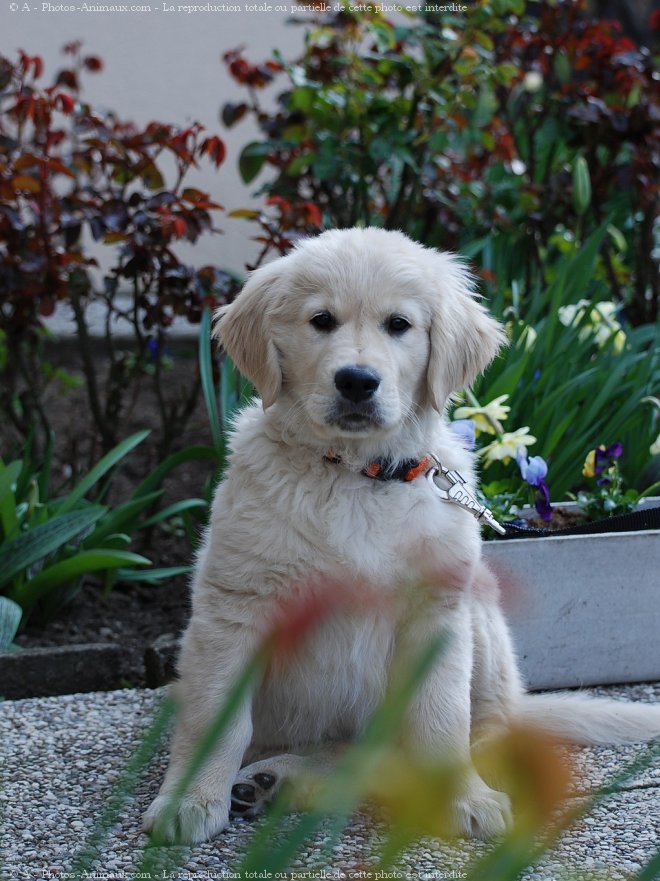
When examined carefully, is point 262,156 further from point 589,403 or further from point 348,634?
point 348,634

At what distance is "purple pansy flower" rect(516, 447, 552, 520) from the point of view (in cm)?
305

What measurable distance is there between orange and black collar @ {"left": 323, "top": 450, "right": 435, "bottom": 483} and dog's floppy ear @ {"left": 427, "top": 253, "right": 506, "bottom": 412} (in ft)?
0.44

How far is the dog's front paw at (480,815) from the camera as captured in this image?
212 centimetres

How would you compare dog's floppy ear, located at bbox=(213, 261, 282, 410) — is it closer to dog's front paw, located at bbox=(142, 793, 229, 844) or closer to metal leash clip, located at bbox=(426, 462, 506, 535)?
metal leash clip, located at bbox=(426, 462, 506, 535)

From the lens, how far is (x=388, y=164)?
15.8 ft

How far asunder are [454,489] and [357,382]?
1.28 feet

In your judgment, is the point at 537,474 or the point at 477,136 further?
the point at 477,136

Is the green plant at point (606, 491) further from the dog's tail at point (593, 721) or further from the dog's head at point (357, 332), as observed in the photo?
the dog's head at point (357, 332)

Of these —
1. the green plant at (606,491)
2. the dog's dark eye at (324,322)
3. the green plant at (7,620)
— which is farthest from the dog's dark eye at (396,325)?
the green plant at (7,620)

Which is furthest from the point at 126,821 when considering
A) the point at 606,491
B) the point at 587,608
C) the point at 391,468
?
the point at 606,491

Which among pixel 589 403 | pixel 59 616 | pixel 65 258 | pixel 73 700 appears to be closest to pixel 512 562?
pixel 589 403

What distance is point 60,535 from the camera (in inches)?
125

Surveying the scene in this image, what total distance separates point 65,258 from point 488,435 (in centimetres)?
161

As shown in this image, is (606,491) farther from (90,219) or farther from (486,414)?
(90,219)
